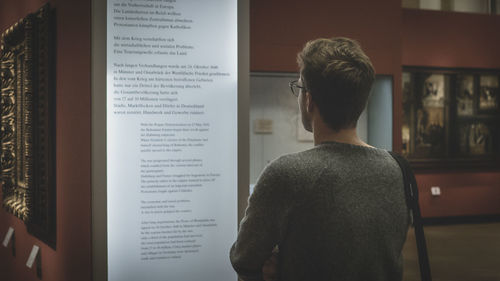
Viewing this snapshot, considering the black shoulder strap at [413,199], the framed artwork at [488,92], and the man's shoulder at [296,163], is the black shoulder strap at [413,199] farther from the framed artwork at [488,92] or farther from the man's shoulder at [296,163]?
the framed artwork at [488,92]

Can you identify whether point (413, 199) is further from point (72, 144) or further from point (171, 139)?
point (72, 144)

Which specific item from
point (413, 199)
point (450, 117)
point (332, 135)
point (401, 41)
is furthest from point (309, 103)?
point (450, 117)

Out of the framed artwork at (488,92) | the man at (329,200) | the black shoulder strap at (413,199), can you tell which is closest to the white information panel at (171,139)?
the man at (329,200)

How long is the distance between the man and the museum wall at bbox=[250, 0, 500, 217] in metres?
5.32

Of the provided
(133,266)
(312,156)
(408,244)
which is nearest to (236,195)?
(133,266)

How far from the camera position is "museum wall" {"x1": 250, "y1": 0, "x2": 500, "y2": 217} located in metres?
6.70

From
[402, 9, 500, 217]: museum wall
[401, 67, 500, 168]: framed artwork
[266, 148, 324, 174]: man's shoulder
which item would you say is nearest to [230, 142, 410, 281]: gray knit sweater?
[266, 148, 324, 174]: man's shoulder

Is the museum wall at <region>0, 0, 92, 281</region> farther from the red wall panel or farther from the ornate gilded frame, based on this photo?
the red wall panel

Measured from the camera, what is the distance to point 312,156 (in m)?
1.31

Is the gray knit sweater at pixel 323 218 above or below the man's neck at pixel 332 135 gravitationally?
below

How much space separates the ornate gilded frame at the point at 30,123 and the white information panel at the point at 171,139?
750mm

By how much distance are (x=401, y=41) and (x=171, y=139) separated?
5.87m

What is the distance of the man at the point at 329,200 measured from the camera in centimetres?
129

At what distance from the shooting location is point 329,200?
51.0 inches
